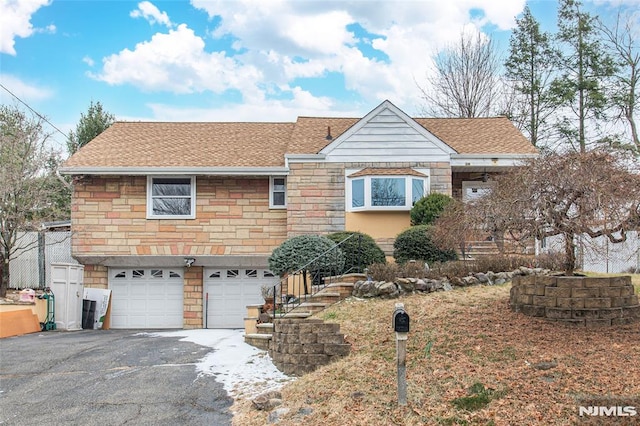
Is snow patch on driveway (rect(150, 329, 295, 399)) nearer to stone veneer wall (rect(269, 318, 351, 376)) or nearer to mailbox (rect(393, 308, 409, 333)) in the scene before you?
stone veneer wall (rect(269, 318, 351, 376))

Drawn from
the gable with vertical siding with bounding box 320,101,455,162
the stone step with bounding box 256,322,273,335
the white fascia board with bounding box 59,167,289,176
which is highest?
the gable with vertical siding with bounding box 320,101,455,162

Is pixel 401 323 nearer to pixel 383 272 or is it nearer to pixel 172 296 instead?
pixel 383 272

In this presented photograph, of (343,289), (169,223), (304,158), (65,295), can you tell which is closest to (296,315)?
(343,289)

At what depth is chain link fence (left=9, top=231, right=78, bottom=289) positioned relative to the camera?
57.2 feet

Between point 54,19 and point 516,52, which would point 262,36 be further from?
point 516,52

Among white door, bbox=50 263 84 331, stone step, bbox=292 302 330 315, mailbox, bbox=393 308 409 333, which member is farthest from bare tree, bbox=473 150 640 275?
white door, bbox=50 263 84 331

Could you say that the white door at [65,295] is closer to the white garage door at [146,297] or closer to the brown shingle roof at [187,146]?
the white garage door at [146,297]

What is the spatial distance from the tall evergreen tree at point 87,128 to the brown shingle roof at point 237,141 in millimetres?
8882

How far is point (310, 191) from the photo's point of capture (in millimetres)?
14883

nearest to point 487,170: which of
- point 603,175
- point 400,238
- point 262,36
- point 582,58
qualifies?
point 400,238

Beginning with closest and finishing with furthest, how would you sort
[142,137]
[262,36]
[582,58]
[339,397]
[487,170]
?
[339,397]
[262,36]
[487,170]
[142,137]
[582,58]

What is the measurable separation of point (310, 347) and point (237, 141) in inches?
427

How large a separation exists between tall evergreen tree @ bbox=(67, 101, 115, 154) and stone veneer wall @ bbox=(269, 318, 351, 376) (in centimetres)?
2187

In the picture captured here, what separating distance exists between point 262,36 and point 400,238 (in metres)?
6.82
